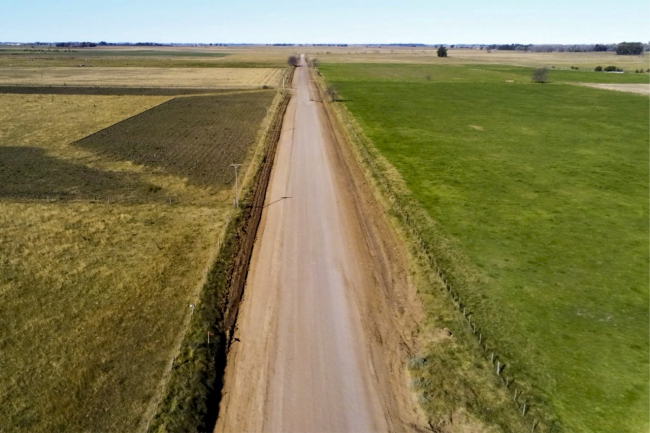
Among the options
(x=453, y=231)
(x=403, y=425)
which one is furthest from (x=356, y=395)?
(x=453, y=231)

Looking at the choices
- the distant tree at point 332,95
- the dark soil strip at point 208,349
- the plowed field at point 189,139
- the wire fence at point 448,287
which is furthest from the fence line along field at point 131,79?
the dark soil strip at point 208,349

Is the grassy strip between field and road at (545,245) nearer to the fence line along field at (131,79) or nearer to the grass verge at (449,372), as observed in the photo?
the grass verge at (449,372)

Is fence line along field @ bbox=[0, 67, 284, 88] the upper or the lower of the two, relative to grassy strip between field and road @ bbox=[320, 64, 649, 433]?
upper

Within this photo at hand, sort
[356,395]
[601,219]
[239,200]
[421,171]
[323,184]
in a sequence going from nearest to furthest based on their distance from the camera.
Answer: [356,395] → [601,219] → [239,200] → [323,184] → [421,171]

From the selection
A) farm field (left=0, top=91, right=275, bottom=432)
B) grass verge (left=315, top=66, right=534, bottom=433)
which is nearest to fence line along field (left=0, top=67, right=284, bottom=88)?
farm field (left=0, top=91, right=275, bottom=432)

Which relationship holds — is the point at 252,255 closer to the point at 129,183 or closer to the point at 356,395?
the point at 356,395

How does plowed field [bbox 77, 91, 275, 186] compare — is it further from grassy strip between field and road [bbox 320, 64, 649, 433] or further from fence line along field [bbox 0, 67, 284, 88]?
fence line along field [bbox 0, 67, 284, 88]
